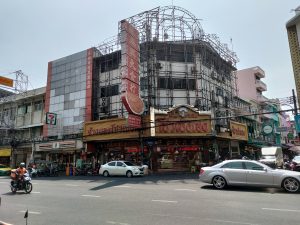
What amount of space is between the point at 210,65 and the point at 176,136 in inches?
505

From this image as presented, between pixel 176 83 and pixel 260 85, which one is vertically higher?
pixel 260 85

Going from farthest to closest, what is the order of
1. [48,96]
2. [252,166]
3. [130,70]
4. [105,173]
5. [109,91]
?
1. [48,96]
2. [109,91]
3. [130,70]
4. [105,173]
5. [252,166]

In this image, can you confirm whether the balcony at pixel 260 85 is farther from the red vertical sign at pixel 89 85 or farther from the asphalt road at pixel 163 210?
the asphalt road at pixel 163 210

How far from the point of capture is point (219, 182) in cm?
1242

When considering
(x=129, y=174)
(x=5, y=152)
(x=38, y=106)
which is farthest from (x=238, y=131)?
(x=5, y=152)

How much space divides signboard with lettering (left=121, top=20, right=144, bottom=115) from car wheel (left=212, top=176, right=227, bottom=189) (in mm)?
12215

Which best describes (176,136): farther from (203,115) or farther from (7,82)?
(7,82)

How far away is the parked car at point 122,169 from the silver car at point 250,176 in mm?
9581

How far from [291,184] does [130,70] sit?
17.4 meters

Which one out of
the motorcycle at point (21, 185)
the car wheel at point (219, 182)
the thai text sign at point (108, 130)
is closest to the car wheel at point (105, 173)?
the thai text sign at point (108, 130)

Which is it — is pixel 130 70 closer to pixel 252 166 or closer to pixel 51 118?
pixel 51 118

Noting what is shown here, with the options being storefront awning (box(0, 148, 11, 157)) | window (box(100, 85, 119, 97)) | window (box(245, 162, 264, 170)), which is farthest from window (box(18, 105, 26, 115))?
window (box(245, 162, 264, 170))

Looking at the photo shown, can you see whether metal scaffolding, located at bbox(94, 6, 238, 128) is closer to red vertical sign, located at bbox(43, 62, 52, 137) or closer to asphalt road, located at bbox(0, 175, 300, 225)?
red vertical sign, located at bbox(43, 62, 52, 137)

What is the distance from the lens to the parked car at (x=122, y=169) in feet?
70.4
